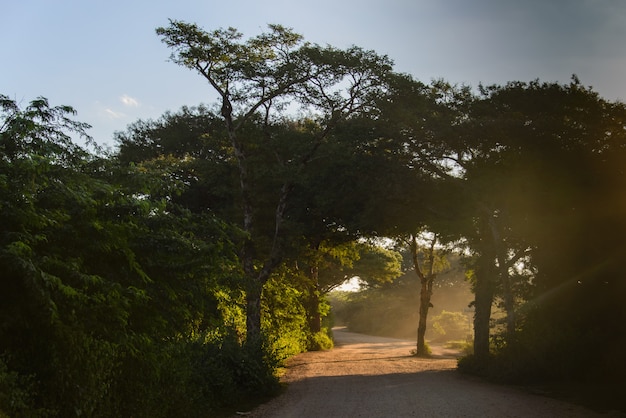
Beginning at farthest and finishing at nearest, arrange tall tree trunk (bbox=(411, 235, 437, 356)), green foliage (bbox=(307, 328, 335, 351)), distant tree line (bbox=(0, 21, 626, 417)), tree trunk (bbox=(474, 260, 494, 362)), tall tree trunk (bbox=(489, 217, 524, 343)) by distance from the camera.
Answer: green foliage (bbox=(307, 328, 335, 351)), tall tree trunk (bbox=(411, 235, 437, 356)), tree trunk (bbox=(474, 260, 494, 362)), tall tree trunk (bbox=(489, 217, 524, 343)), distant tree line (bbox=(0, 21, 626, 417))

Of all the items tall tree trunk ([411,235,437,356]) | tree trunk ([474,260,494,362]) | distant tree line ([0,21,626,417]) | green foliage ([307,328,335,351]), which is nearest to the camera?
distant tree line ([0,21,626,417])

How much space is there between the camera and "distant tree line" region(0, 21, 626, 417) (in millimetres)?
7066

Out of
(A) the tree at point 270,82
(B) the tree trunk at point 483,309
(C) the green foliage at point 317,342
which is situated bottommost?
(C) the green foliage at point 317,342

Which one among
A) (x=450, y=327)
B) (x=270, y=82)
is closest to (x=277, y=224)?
(x=270, y=82)

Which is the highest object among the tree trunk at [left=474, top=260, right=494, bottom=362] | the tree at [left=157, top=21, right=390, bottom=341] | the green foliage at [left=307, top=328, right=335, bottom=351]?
the tree at [left=157, top=21, right=390, bottom=341]

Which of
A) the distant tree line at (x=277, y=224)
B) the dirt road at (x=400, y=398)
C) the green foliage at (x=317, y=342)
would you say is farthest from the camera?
the green foliage at (x=317, y=342)

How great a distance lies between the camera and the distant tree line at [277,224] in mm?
→ 7066

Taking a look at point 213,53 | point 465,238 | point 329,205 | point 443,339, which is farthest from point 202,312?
point 443,339

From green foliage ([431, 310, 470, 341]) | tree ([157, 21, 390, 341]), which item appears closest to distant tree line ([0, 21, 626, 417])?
tree ([157, 21, 390, 341])

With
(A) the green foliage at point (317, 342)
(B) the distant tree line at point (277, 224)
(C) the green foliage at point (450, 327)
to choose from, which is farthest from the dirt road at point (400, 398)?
(C) the green foliage at point (450, 327)

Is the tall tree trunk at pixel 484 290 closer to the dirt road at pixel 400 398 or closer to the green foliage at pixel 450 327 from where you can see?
the dirt road at pixel 400 398

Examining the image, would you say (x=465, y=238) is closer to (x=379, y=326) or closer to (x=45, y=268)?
(x=45, y=268)

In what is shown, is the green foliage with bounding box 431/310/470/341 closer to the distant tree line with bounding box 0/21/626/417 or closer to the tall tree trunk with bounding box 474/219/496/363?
the distant tree line with bounding box 0/21/626/417

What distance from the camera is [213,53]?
2114 centimetres
